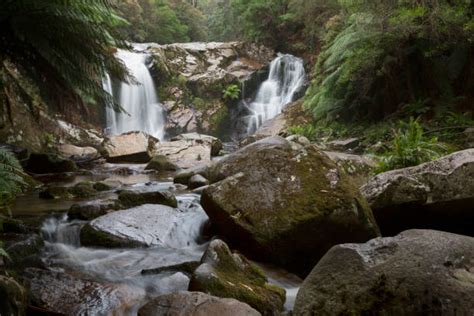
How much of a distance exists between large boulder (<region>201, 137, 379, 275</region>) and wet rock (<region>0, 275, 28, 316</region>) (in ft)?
6.10

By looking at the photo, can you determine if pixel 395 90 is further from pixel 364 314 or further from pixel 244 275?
pixel 364 314

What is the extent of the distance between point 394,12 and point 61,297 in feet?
25.7

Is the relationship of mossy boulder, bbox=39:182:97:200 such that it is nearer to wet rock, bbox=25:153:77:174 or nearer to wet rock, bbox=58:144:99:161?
wet rock, bbox=25:153:77:174

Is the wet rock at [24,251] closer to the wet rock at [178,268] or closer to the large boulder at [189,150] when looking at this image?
the wet rock at [178,268]

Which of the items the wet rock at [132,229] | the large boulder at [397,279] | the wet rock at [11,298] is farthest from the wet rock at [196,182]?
the large boulder at [397,279]

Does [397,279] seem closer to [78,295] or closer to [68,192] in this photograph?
[78,295]

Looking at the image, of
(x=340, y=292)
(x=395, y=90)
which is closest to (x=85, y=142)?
(x=395, y=90)

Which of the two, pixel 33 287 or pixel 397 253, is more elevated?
pixel 397 253

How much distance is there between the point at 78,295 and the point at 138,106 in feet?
43.7

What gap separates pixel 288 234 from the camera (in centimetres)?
380

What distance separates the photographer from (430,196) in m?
4.05

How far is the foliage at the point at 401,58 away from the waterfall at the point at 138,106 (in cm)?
701

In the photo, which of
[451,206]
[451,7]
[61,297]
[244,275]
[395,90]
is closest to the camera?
[61,297]

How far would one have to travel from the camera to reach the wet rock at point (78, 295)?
9.45ft
